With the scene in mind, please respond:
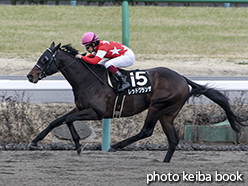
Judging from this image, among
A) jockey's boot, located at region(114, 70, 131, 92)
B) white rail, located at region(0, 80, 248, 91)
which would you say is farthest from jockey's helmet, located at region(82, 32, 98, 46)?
white rail, located at region(0, 80, 248, 91)

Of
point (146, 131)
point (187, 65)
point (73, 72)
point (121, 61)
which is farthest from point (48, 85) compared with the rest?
point (187, 65)

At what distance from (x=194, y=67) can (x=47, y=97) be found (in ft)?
17.3

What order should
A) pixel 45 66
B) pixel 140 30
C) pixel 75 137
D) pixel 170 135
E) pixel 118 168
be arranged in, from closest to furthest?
A: pixel 118 168, pixel 45 66, pixel 75 137, pixel 170 135, pixel 140 30

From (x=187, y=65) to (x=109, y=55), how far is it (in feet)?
25.1

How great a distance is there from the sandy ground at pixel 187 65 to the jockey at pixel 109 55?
19.3 feet

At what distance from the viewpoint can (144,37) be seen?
52.3 ft

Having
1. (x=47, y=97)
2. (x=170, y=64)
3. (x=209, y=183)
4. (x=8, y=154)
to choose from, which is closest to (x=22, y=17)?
(x=170, y=64)

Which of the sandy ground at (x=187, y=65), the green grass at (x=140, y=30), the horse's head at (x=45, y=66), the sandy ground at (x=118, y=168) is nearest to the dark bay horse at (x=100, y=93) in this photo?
the horse's head at (x=45, y=66)

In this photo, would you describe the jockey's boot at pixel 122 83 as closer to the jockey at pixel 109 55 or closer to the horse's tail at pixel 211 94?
the jockey at pixel 109 55

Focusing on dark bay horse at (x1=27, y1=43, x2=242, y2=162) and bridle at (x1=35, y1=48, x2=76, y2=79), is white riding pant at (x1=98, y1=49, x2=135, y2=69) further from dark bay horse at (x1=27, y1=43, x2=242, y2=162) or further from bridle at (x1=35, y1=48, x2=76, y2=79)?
bridle at (x1=35, y1=48, x2=76, y2=79)

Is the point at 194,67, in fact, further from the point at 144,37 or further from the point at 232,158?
the point at 232,158

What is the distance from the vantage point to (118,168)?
4723 mm

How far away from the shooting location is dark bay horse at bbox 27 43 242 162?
5.02 meters

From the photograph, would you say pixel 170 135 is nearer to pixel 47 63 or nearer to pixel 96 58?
pixel 96 58
